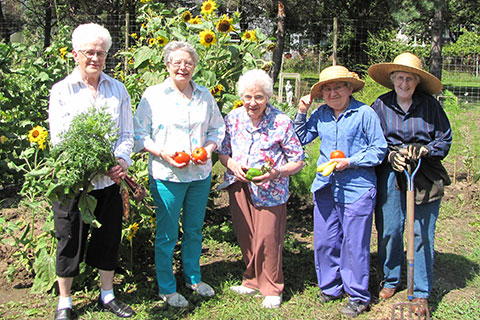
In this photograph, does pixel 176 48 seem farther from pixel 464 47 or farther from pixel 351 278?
pixel 464 47

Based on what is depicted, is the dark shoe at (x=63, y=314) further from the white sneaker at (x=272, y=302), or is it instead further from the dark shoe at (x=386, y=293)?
the dark shoe at (x=386, y=293)

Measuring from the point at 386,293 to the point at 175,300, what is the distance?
1477 mm

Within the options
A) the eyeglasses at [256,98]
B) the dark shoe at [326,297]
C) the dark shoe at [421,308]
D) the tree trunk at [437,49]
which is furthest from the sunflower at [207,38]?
the tree trunk at [437,49]

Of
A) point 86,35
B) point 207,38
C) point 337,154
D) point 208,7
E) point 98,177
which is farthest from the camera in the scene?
point 208,7

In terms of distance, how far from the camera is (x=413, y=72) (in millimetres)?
3168

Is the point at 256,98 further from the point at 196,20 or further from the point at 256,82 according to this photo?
the point at 196,20

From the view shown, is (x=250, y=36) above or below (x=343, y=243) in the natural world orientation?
above

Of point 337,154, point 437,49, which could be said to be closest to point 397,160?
point 337,154

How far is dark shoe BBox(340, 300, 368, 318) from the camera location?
3.21m

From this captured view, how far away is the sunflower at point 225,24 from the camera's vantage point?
149 inches

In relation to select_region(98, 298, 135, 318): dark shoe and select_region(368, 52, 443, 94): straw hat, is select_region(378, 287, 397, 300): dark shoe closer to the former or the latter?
select_region(368, 52, 443, 94): straw hat

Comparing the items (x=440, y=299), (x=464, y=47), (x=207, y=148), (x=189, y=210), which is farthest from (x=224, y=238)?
(x=464, y=47)

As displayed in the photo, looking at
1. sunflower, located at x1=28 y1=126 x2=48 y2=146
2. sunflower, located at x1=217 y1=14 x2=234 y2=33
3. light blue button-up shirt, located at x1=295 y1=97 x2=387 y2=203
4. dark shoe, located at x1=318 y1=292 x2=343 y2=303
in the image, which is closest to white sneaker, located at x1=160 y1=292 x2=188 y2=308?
dark shoe, located at x1=318 y1=292 x2=343 y2=303

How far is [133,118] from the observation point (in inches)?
122
